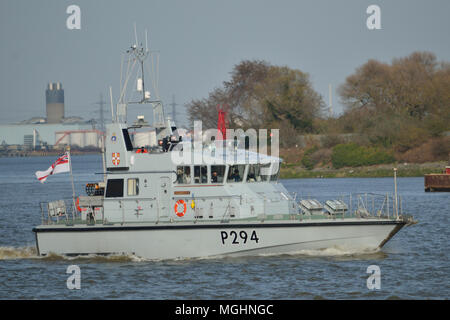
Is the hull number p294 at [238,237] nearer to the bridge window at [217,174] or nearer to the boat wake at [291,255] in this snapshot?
the boat wake at [291,255]

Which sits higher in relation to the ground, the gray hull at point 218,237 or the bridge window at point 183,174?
the bridge window at point 183,174

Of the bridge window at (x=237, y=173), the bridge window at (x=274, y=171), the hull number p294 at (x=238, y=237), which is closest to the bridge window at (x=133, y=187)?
the bridge window at (x=237, y=173)

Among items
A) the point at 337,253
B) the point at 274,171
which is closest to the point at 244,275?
the point at 337,253

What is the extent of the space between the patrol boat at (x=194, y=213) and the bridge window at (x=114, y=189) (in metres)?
0.03

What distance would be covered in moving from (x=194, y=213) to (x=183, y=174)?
1217 mm

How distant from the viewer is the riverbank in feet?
180

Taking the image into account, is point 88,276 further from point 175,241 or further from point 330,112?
point 330,112

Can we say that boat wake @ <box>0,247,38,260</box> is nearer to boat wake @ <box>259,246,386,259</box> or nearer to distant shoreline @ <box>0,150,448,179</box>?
boat wake @ <box>259,246,386,259</box>

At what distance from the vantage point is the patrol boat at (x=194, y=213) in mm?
20000

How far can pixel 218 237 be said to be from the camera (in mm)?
20156

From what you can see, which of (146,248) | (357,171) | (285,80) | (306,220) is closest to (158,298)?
(146,248)

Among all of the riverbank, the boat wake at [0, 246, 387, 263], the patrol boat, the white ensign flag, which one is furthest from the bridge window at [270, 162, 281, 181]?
the riverbank

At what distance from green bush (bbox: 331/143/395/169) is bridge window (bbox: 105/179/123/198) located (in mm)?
41110

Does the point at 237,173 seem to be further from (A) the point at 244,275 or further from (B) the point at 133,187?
(A) the point at 244,275
